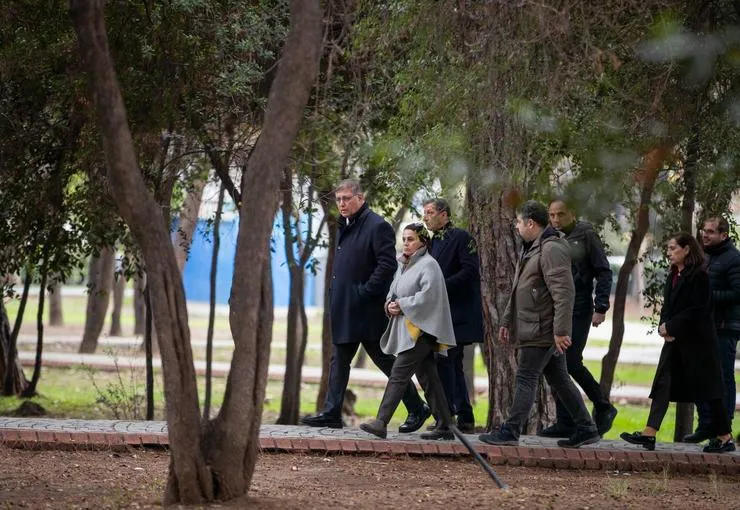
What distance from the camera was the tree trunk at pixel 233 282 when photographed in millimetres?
6438

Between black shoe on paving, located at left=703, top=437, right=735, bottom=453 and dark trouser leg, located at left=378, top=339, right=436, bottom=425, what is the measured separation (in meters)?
2.46

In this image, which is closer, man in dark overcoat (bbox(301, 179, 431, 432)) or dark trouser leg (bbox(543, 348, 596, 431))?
dark trouser leg (bbox(543, 348, 596, 431))

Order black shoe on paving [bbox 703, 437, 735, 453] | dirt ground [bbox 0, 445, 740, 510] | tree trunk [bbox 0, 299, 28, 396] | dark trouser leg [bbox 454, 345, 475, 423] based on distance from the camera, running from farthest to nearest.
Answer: tree trunk [bbox 0, 299, 28, 396], dark trouser leg [bbox 454, 345, 475, 423], black shoe on paving [bbox 703, 437, 735, 453], dirt ground [bbox 0, 445, 740, 510]

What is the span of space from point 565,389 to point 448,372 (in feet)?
4.40

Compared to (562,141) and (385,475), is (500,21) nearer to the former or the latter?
(562,141)

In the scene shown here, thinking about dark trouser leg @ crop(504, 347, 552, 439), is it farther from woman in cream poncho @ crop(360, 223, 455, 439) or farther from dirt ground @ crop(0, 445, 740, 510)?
woman in cream poncho @ crop(360, 223, 455, 439)

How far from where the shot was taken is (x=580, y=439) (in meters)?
9.58

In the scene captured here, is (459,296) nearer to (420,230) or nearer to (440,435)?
(420,230)

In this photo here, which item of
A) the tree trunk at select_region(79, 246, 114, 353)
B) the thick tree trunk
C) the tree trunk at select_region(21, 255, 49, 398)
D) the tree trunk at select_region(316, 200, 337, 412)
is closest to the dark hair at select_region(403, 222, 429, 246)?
Answer: the thick tree trunk

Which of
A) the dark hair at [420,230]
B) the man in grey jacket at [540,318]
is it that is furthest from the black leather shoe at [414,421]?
the dark hair at [420,230]

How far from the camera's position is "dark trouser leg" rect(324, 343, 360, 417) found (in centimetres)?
1026

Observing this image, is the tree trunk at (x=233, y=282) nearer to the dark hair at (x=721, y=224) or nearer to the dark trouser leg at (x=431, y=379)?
the dark trouser leg at (x=431, y=379)

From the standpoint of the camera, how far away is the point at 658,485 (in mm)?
8484

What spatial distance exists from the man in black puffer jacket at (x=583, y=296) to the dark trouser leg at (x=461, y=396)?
2.36 feet
